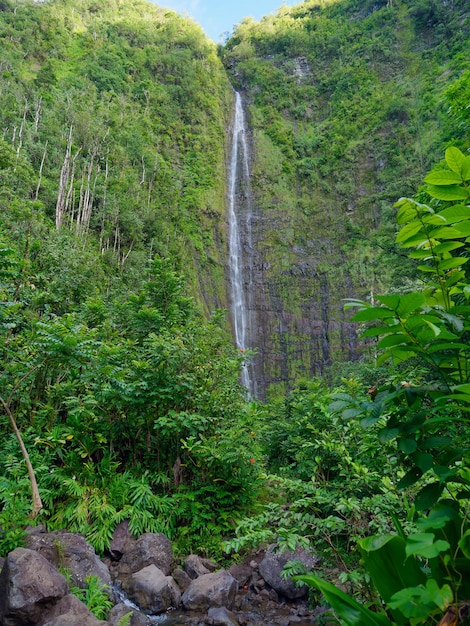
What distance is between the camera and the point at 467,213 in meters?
0.95

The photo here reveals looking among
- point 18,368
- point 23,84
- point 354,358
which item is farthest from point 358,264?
point 18,368

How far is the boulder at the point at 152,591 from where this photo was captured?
3.97 metres

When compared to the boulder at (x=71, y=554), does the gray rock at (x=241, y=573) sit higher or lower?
lower

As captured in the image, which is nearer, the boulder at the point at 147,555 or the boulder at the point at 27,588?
the boulder at the point at 27,588

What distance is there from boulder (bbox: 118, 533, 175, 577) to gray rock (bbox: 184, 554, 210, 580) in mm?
196

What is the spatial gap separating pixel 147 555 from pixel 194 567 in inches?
22.2

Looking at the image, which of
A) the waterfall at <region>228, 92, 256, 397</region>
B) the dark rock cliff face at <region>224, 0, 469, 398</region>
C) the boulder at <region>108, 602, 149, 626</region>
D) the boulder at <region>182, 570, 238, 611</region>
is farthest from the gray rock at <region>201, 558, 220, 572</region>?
the waterfall at <region>228, 92, 256, 397</region>

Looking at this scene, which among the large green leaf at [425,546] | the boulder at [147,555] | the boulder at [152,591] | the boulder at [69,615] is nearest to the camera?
the large green leaf at [425,546]

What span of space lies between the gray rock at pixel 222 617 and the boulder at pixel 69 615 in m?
1.13

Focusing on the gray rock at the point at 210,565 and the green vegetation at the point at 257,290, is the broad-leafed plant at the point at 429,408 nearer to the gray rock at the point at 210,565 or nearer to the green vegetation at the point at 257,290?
the green vegetation at the point at 257,290

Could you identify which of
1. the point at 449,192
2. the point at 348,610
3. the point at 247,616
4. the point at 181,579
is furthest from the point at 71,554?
the point at 449,192

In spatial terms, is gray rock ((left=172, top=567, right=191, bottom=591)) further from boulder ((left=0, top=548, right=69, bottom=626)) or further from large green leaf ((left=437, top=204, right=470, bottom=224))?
large green leaf ((left=437, top=204, right=470, bottom=224))

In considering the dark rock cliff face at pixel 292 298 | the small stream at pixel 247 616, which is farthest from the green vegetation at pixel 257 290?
the small stream at pixel 247 616

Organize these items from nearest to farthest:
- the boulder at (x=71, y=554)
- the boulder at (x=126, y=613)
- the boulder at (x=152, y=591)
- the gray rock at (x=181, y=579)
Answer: the boulder at (x=126, y=613)
the boulder at (x=71, y=554)
the boulder at (x=152, y=591)
the gray rock at (x=181, y=579)
